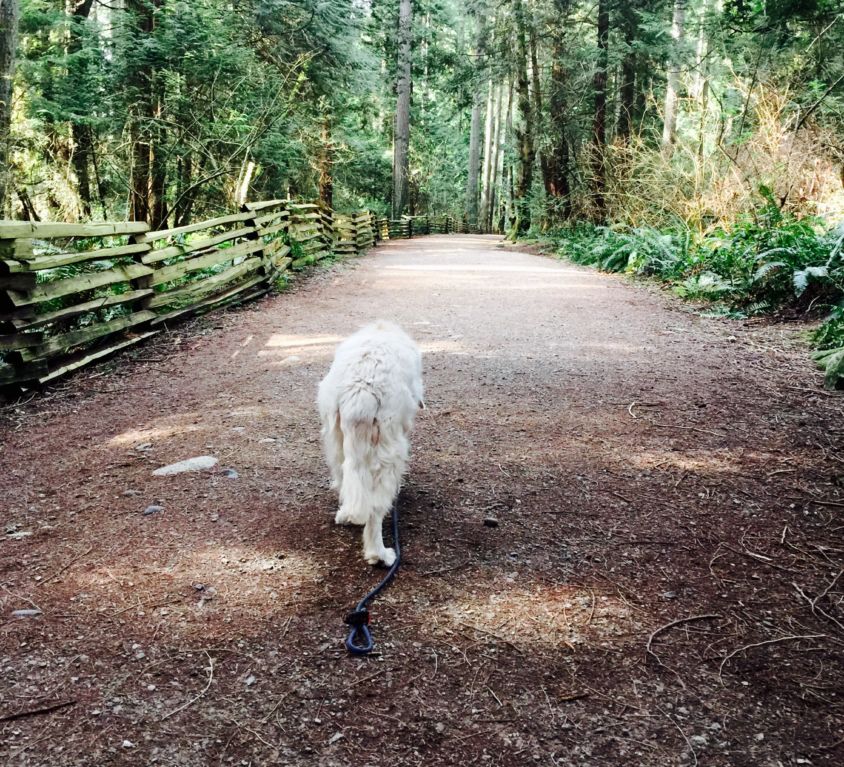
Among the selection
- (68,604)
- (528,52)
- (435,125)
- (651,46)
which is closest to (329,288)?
(68,604)

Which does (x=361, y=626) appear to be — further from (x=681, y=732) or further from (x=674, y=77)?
(x=674, y=77)

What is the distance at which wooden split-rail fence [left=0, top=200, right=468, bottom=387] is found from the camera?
5324mm

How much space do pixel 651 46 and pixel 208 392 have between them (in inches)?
686

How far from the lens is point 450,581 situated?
2.96 metres

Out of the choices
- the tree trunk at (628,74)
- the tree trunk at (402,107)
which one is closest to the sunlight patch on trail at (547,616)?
the tree trunk at (628,74)

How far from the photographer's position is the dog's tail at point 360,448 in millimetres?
2957

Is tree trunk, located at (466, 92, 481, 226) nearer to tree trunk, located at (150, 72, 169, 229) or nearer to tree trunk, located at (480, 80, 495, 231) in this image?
tree trunk, located at (480, 80, 495, 231)

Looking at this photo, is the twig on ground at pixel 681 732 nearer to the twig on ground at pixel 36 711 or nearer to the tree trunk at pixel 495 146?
the twig on ground at pixel 36 711

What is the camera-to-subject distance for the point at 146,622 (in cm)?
267

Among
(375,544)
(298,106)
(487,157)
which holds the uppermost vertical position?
(487,157)

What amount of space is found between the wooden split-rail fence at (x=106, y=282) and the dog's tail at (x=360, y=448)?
3874 millimetres

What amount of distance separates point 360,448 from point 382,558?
0.57m

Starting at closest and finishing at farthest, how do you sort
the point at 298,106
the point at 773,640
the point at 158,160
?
1. the point at 773,640
2. the point at 158,160
3. the point at 298,106

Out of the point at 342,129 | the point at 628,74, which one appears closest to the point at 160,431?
the point at 342,129
